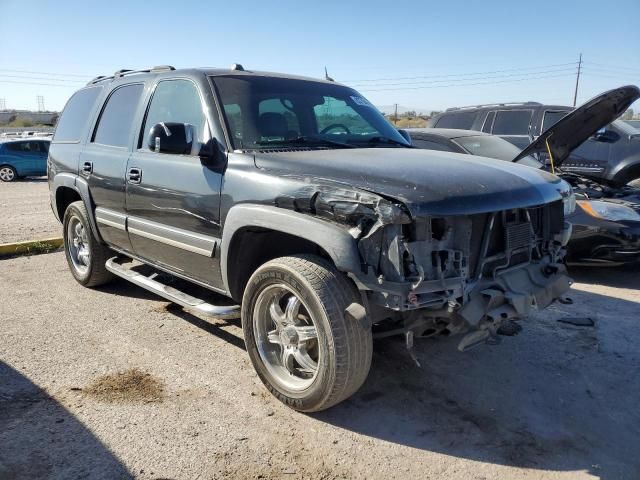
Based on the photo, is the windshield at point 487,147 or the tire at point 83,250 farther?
the windshield at point 487,147

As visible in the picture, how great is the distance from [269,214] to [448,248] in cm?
102

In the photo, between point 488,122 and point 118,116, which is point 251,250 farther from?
point 488,122

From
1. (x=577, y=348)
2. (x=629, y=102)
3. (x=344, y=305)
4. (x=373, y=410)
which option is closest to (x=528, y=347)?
(x=577, y=348)

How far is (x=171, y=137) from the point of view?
343 cm

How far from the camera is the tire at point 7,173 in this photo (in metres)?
19.3

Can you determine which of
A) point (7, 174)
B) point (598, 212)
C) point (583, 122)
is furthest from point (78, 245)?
point (7, 174)

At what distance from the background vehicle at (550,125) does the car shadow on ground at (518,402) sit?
17.7ft

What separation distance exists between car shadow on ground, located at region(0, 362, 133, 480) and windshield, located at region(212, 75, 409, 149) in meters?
1.95

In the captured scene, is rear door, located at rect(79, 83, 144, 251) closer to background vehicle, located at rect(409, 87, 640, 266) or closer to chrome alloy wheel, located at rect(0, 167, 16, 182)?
background vehicle, located at rect(409, 87, 640, 266)

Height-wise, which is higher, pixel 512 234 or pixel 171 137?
pixel 171 137

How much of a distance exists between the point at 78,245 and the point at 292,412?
3573mm

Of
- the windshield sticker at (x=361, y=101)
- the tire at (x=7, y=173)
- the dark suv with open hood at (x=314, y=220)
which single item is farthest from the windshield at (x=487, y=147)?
the tire at (x=7, y=173)

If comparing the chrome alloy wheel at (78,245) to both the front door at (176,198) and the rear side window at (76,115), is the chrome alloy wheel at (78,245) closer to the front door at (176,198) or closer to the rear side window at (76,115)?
the rear side window at (76,115)

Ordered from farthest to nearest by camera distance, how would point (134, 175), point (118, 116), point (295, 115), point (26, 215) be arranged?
point (26, 215) < point (118, 116) < point (134, 175) < point (295, 115)
